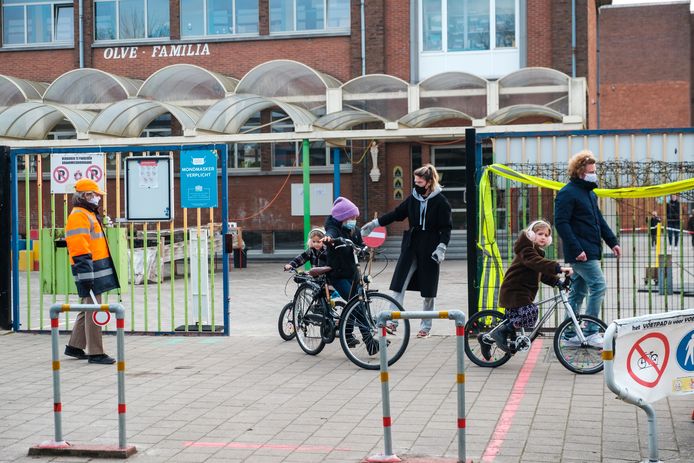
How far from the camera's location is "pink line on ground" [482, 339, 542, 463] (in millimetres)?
6266

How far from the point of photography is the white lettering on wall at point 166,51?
29.1m

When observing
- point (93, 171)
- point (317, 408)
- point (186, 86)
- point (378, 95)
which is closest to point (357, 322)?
point (317, 408)

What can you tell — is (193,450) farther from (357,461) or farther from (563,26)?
(563,26)

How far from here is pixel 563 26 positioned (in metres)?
26.7

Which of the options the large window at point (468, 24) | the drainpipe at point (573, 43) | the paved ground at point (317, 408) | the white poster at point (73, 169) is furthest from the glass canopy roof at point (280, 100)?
the paved ground at point (317, 408)

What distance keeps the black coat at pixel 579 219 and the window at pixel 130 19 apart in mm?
22021

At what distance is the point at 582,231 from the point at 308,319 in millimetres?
2801

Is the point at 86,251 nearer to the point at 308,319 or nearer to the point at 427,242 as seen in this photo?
the point at 308,319

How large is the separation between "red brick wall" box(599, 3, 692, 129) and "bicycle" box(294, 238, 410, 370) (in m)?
51.7

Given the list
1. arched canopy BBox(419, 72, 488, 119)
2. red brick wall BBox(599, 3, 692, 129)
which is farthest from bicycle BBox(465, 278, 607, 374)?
red brick wall BBox(599, 3, 692, 129)

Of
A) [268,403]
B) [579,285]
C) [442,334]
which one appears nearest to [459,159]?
[442,334]

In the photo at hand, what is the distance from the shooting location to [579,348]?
28.8ft

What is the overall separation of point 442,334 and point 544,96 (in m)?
14.0

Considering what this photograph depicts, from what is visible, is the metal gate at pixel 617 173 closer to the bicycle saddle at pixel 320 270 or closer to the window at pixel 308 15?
the bicycle saddle at pixel 320 270
